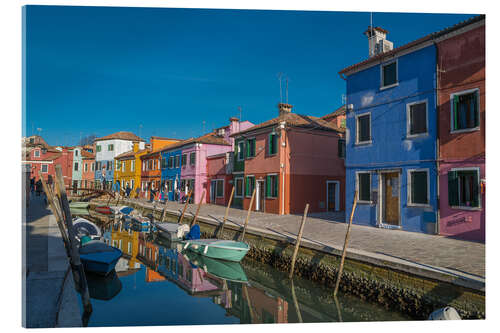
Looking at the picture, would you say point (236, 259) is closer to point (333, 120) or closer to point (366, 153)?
point (366, 153)

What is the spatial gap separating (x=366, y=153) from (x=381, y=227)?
2.73m

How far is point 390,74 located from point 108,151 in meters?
38.3

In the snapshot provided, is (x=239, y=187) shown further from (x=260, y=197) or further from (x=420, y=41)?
(x=420, y=41)

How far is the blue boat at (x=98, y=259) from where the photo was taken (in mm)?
9461

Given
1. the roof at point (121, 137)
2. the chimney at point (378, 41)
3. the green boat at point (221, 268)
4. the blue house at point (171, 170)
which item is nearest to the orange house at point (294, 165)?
the chimney at point (378, 41)

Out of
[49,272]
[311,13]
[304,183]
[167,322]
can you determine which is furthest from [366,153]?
[49,272]

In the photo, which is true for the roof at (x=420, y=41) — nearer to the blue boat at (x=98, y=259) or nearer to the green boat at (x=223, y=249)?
the green boat at (x=223, y=249)

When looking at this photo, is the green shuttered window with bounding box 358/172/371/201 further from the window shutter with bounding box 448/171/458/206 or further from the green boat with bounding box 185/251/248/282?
the green boat with bounding box 185/251/248/282

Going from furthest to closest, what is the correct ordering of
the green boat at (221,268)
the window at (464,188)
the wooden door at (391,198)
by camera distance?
1. the wooden door at (391,198)
2. the green boat at (221,268)
3. the window at (464,188)

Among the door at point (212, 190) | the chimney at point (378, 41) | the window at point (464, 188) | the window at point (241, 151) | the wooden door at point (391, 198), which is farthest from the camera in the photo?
the door at point (212, 190)

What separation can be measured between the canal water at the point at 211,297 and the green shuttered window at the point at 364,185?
4631mm

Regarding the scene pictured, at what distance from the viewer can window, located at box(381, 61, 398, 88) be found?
448 inches

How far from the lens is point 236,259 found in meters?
11.2

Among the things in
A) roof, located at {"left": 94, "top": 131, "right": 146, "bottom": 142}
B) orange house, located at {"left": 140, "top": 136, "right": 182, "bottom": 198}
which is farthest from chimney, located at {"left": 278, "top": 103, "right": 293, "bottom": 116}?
roof, located at {"left": 94, "top": 131, "right": 146, "bottom": 142}
